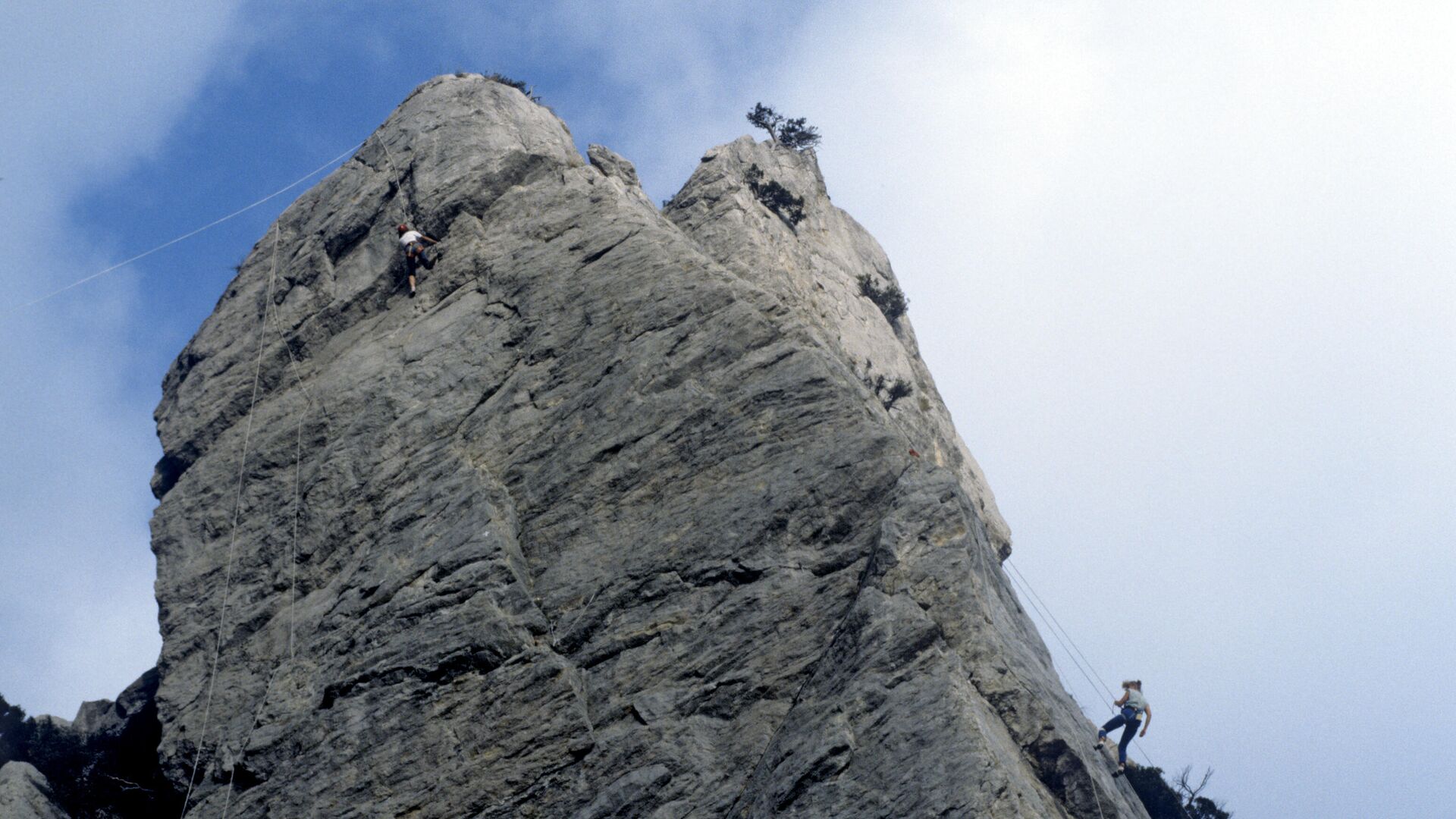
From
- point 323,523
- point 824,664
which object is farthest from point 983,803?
point 323,523

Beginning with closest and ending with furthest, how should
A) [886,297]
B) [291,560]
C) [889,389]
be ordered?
1. [291,560]
2. [889,389]
3. [886,297]

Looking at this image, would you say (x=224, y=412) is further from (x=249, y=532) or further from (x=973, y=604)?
(x=973, y=604)

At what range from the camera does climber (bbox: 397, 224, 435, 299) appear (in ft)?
77.2

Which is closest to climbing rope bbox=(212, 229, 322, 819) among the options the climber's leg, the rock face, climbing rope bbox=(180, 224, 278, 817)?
the rock face

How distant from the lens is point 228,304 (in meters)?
26.1

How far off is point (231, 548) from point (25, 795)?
6057 mm

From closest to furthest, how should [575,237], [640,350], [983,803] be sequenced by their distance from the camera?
[983,803] → [640,350] → [575,237]

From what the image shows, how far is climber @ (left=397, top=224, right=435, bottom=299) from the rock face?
0.37 meters

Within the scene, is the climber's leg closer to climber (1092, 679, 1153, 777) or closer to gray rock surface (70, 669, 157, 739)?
climber (1092, 679, 1153, 777)

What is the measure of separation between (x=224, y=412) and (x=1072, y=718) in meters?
16.3

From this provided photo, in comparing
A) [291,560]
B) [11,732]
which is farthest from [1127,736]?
[11,732]

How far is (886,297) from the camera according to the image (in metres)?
32.3

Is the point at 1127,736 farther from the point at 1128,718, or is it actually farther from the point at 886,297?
the point at 886,297

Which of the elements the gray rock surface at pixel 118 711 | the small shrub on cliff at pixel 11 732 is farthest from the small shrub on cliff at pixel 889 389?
the small shrub on cliff at pixel 11 732
